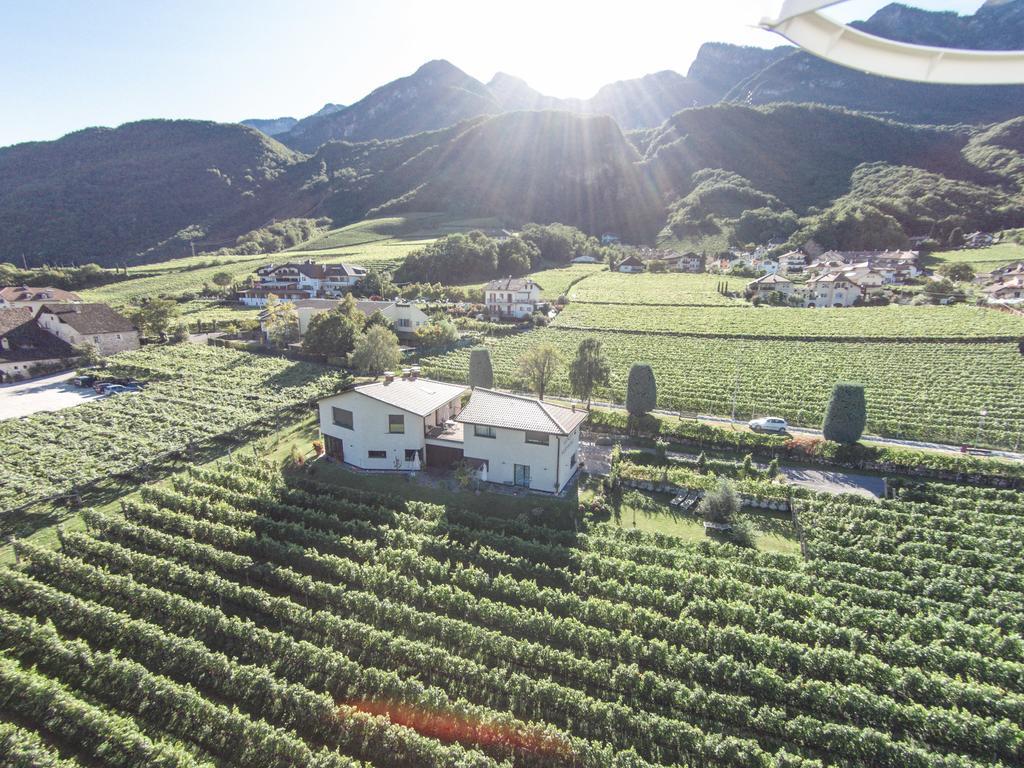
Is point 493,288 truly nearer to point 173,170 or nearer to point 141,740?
point 141,740

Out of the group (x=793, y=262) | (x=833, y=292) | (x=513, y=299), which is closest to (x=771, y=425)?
(x=513, y=299)

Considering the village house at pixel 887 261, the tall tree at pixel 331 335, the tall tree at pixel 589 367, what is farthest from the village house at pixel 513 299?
the village house at pixel 887 261

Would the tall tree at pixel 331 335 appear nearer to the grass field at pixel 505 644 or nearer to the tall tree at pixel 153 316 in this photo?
the tall tree at pixel 153 316

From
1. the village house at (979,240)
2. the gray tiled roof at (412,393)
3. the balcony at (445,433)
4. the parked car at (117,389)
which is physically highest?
the village house at (979,240)

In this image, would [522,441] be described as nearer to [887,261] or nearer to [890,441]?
[890,441]

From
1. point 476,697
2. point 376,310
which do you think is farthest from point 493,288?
point 476,697

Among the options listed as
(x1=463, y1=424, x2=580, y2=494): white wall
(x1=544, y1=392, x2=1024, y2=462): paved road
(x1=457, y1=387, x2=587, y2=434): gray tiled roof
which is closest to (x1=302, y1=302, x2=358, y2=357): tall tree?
(x1=457, y1=387, x2=587, y2=434): gray tiled roof
